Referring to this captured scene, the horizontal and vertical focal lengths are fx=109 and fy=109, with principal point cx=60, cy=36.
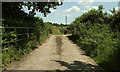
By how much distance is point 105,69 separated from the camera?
4496 millimetres

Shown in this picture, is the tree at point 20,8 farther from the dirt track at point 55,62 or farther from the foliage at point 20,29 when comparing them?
the dirt track at point 55,62

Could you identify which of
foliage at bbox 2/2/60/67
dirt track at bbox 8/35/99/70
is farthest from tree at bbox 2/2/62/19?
dirt track at bbox 8/35/99/70

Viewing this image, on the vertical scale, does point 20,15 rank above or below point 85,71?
above

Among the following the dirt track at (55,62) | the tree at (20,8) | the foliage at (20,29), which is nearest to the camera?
the dirt track at (55,62)

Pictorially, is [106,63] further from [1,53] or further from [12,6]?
[12,6]

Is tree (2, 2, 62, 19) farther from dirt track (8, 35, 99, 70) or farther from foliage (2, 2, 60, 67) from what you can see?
dirt track (8, 35, 99, 70)

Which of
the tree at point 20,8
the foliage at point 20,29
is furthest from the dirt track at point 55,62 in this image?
the tree at point 20,8

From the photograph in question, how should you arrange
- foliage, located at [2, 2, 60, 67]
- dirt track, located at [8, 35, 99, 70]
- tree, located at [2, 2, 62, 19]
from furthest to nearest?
tree, located at [2, 2, 62, 19], foliage, located at [2, 2, 60, 67], dirt track, located at [8, 35, 99, 70]

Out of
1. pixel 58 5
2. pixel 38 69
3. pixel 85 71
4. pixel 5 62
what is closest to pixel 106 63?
pixel 85 71

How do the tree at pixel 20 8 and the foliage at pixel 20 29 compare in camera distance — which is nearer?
the foliage at pixel 20 29

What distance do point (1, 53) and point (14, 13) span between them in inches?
300

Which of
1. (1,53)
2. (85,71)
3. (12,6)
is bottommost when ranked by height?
(85,71)

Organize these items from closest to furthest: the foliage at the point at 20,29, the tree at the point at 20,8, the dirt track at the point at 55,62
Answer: the dirt track at the point at 55,62 → the foliage at the point at 20,29 → the tree at the point at 20,8

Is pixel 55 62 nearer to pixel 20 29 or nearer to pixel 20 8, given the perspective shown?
pixel 20 29
